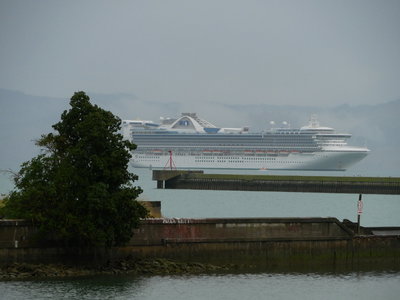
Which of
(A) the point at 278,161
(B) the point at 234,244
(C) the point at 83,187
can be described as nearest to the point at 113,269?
(C) the point at 83,187

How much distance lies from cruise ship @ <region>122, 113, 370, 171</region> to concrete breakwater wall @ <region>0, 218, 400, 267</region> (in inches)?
4903

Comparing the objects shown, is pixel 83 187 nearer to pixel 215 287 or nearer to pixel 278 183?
pixel 215 287

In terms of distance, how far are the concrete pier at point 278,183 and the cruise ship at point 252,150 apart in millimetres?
66008

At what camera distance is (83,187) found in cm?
3356

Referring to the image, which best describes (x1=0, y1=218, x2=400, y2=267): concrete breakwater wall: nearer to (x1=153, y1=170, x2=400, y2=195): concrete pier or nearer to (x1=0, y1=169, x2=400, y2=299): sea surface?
(x1=0, y1=169, x2=400, y2=299): sea surface

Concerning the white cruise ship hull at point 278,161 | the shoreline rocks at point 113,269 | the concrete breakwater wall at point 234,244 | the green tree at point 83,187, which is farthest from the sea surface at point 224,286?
the white cruise ship hull at point 278,161

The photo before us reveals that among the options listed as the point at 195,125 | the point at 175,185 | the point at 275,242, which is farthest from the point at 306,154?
the point at 275,242

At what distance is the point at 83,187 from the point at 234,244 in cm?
594

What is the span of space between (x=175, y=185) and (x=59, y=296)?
210 ft

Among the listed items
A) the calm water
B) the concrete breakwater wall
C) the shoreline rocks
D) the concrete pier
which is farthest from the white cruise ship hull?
the shoreline rocks

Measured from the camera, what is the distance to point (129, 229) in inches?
1307

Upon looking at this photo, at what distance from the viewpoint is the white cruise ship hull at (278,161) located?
16138 centimetres

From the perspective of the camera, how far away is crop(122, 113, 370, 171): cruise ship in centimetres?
16200

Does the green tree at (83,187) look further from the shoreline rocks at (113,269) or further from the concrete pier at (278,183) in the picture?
the concrete pier at (278,183)
